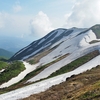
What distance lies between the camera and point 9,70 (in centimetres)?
12350

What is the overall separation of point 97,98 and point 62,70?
58644 mm

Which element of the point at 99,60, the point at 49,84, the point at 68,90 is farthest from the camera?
the point at 99,60

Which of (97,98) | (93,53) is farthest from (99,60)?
(97,98)

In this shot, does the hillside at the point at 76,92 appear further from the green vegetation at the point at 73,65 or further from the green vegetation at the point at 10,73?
the green vegetation at the point at 10,73

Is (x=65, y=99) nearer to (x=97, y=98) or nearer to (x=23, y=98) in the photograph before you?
(x=97, y=98)

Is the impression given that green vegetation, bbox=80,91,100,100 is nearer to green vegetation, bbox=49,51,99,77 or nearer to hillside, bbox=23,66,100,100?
hillside, bbox=23,66,100,100

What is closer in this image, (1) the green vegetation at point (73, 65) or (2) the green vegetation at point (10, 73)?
(1) the green vegetation at point (73, 65)

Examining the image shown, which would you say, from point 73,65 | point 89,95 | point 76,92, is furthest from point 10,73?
point 89,95

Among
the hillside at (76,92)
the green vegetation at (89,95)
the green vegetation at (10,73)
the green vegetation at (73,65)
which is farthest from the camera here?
the green vegetation at (10,73)

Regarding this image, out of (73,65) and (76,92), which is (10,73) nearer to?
(73,65)

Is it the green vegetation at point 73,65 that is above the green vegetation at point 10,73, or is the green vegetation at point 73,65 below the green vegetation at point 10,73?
below

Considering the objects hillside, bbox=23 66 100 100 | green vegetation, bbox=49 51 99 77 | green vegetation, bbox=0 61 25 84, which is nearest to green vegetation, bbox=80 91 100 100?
hillside, bbox=23 66 100 100

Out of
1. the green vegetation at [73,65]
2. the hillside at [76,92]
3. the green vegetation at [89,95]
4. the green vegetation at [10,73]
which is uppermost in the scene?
the green vegetation at [10,73]

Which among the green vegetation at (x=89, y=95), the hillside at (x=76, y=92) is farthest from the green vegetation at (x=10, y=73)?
the green vegetation at (x=89, y=95)
